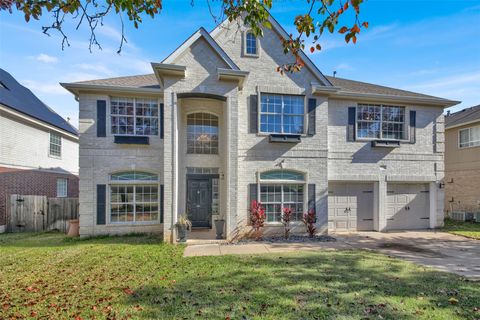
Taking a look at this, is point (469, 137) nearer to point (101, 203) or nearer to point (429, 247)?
point (429, 247)

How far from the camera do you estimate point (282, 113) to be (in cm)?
1062

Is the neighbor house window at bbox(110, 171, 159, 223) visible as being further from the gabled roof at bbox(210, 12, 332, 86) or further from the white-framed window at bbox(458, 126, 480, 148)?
the white-framed window at bbox(458, 126, 480, 148)

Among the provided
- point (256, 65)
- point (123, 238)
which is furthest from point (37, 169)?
point (256, 65)

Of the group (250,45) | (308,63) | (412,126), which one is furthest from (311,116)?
(412,126)

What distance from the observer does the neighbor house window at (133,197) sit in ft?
33.9

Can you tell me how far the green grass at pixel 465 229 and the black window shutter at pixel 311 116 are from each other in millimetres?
7826

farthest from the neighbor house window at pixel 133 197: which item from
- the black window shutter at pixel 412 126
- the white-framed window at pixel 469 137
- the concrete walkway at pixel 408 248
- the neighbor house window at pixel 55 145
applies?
the white-framed window at pixel 469 137

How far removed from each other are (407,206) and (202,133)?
10.3 meters

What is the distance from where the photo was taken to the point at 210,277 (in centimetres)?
568

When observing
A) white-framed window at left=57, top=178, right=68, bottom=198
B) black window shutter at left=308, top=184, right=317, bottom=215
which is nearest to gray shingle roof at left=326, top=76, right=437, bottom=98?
black window shutter at left=308, top=184, right=317, bottom=215

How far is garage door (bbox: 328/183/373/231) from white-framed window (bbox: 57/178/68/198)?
15.6 m

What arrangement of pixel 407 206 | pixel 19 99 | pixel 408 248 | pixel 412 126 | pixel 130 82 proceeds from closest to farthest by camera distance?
pixel 408 248, pixel 130 82, pixel 412 126, pixel 407 206, pixel 19 99

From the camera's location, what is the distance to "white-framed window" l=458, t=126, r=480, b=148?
48.8ft

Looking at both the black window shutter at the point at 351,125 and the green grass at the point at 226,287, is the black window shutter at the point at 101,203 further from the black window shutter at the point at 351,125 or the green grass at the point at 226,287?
the black window shutter at the point at 351,125
